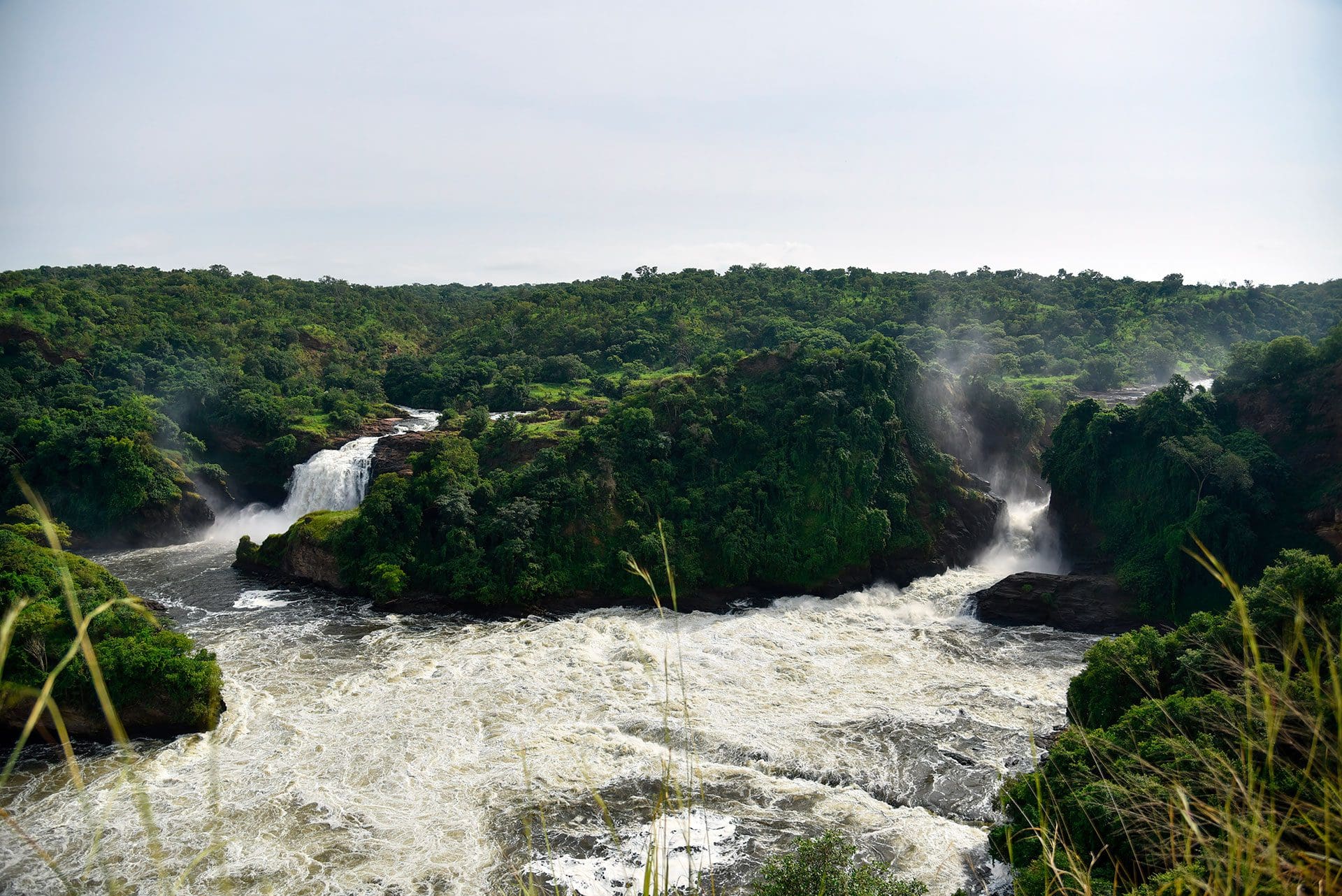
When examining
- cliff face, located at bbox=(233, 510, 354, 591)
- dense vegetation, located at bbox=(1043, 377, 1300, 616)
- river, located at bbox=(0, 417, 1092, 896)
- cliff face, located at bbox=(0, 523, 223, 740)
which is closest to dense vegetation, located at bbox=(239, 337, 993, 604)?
cliff face, located at bbox=(233, 510, 354, 591)

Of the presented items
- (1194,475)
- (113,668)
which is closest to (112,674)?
(113,668)

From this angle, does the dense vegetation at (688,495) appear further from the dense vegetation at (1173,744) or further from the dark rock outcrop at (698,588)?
the dense vegetation at (1173,744)

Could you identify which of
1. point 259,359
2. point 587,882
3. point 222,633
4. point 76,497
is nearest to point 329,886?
point 587,882

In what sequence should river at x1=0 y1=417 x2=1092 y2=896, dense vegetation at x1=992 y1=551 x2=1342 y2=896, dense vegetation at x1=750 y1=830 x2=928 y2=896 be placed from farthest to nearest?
river at x1=0 y1=417 x2=1092 y2=896 → dense vegetation at x1=750 y1=830 x2=928 y2=896 → dense vegetation at x1=992 y1=551 x2=1342 y2=896

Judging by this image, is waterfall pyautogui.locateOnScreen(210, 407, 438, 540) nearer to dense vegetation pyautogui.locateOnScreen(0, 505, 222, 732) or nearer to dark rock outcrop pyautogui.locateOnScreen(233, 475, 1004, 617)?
dark rock outcrop pyautogui.locateOnScreen(233, 475, 1004, 617)

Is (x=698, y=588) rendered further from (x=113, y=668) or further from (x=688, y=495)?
(x=113, y=668)

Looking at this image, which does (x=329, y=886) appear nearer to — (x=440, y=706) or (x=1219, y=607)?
(x=440, y=706)
